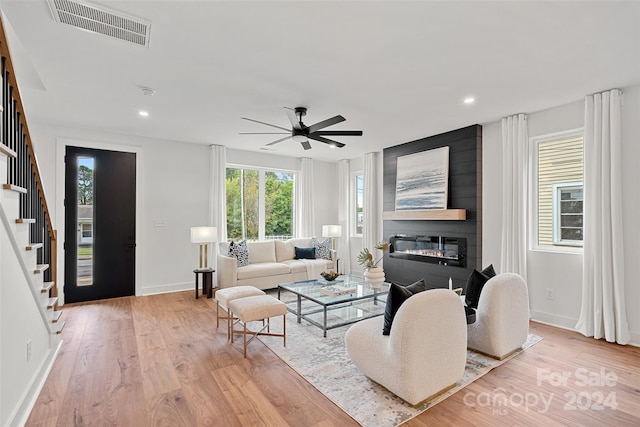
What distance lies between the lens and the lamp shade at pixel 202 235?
5.17 m

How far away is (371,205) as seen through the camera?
6.49m

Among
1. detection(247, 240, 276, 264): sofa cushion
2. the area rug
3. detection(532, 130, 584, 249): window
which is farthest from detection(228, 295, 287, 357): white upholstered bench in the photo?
detection(532, 130, 584, 249): window

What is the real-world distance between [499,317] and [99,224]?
560 centimetres

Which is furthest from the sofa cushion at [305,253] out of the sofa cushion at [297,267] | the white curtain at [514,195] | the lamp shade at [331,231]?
the white curtain at [514,195]

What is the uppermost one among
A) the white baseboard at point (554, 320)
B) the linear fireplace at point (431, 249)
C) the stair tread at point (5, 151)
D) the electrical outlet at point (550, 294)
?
the stair tread at point (5, 151)

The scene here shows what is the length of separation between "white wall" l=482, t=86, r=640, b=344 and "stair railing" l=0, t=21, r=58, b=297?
519 centimetres

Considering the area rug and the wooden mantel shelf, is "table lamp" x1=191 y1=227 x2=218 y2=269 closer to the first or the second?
the area rug

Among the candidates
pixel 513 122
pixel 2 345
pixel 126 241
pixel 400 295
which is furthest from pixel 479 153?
pixel 126 241

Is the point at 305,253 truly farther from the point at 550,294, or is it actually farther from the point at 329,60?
the point at 329,60

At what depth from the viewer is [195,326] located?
3828mm

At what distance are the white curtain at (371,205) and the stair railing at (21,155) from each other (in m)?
5.07

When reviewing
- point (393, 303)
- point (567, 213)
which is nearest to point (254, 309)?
point (393, 303)

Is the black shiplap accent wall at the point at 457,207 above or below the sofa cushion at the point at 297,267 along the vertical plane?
above

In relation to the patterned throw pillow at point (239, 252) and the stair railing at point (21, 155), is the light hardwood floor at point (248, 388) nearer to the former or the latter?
the stair railing at point (21, 155)
